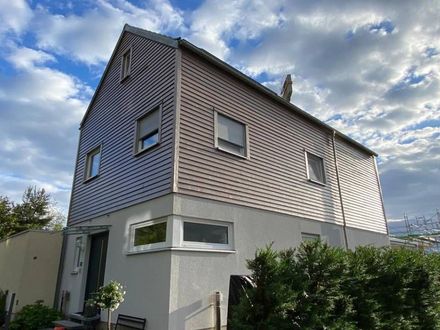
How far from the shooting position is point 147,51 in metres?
8.91

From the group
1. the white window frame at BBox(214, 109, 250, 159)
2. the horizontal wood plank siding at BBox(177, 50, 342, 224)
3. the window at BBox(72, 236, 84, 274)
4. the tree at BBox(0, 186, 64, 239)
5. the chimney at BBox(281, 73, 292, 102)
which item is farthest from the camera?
the tree at BBox(0, 186, 64, 239)

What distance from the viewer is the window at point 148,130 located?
25.1ft

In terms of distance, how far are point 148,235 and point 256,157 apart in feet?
11.8

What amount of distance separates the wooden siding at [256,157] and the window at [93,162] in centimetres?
454

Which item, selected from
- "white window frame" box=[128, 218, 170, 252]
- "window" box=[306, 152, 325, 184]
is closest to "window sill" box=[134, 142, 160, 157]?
"white window frame" box=[128, 218, 170, 252]

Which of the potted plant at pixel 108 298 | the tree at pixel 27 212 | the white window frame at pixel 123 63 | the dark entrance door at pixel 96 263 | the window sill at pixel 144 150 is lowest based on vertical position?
the potted plant at pixel 108 298

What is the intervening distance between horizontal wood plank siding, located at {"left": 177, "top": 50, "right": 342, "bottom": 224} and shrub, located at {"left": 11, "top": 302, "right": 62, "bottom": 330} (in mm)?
5865

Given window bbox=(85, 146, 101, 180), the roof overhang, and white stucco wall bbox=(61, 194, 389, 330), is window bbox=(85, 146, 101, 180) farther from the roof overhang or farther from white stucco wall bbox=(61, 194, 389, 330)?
white stucco wall bbox=(61, 194, 389, 330)

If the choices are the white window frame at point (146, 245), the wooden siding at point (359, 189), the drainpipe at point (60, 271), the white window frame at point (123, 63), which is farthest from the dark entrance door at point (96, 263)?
the wooden siding at point (359, 189)

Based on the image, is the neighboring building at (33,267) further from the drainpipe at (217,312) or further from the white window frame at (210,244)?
the drainpipe at (217,312)

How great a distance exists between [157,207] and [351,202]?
8531mm

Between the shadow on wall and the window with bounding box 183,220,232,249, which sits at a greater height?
the window with bounding box 183,220,232,249

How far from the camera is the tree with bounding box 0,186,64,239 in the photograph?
2266 centimetres

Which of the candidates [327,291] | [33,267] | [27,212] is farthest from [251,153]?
[27,212]
